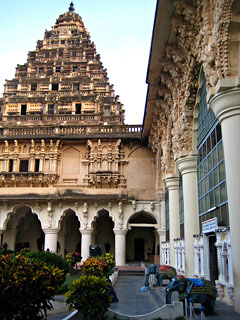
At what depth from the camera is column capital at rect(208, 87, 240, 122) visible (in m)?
8.54

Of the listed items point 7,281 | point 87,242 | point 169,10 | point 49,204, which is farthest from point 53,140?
point 7,281

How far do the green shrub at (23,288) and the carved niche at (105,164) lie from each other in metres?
18.3

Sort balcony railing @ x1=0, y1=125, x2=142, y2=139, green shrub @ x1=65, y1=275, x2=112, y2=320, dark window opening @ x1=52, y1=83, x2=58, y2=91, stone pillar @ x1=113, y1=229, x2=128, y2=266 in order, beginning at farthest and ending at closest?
dark window opening @ x1=52, y1=83, x2=58, y2=91 → balcony railing @ x1=0, y1=125, x2=142, y2=139 → stone pillar @ x1=113, y1=229, x2=128, y2=266 → green shrub @ x1=65, y1=275, x2=112, y2=320

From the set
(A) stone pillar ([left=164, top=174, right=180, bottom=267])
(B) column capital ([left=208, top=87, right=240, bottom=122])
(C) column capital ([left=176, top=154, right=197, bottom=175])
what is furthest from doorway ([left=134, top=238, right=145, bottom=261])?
(B) column capital ([left=208, top=87, right=240, bottom=122])

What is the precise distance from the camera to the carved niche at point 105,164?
80.4 feet

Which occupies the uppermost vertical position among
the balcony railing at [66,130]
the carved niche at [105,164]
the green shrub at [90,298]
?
the balcony railing at [66,130]

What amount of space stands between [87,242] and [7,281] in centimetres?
1854

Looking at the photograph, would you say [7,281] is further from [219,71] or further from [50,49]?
[50,49]

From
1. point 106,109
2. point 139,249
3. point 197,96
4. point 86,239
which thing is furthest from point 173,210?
point 106,109

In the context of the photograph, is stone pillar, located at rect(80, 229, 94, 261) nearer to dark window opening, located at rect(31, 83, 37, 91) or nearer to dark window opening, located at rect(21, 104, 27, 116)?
dark window opening, located at rect(21, 104, 27, 116)

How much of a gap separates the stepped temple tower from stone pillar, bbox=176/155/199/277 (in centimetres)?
1008

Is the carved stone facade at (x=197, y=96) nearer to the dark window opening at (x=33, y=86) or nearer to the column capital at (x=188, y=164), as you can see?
the column capital at (x=188, y=164)

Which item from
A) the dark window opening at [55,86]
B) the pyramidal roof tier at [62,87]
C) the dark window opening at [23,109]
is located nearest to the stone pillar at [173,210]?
the pyramidal roof tier at [62,87]

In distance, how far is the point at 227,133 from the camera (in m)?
8.59
